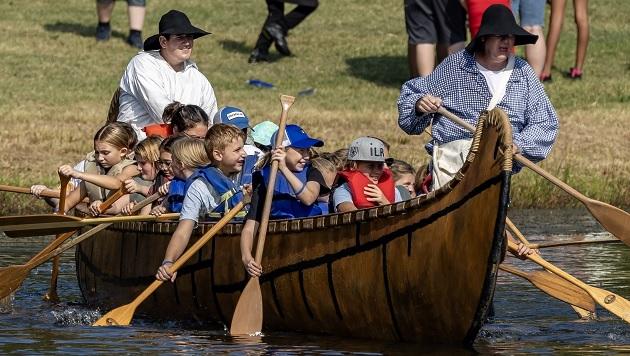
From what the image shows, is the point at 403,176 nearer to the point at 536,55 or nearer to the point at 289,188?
the point at 289,188

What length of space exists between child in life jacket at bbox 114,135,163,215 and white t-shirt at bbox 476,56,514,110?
236 cm

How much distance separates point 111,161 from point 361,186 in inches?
86.8

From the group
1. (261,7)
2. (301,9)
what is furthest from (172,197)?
(261,7)

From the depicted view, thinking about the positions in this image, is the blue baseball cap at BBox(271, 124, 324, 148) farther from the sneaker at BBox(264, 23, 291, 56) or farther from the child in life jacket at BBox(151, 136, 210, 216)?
the sneaker at BBox(264, 23, 291, 56)

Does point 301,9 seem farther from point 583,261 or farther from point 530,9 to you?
point 583,261

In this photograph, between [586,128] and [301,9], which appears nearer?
[586,128]

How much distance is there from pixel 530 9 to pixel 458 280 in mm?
9404

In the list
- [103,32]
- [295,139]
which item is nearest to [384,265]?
[295,139]

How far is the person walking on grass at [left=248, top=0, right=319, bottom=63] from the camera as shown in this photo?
70.1 feet

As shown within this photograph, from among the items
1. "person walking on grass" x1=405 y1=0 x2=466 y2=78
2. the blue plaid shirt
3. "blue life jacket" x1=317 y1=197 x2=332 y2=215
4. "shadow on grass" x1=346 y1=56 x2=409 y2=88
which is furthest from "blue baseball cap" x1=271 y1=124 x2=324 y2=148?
"shadow on grass" x1=346 y1=56 x2=409 y2=88

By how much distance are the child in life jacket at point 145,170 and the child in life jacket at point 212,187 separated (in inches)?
35.5

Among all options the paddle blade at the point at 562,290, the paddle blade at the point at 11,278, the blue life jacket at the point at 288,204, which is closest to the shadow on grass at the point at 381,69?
the paddle blade at the point at 11,278

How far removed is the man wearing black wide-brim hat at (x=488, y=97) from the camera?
10.5 metres

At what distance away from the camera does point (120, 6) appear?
25078mm
